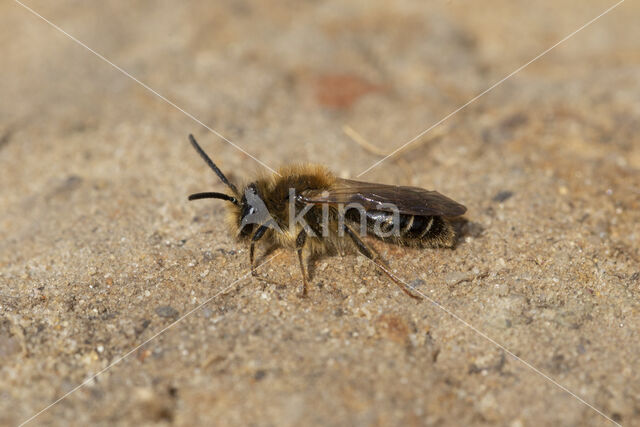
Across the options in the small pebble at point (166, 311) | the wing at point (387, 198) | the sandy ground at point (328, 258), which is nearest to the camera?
the sandy ground at point (328, 258)

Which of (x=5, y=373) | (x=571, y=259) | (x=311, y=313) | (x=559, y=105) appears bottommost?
(x=5, y=373)

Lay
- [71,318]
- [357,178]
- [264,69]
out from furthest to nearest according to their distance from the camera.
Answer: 1. [264,69]
2. [357,178]
3. [71,318]

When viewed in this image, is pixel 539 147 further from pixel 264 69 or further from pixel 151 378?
pixel 151 378

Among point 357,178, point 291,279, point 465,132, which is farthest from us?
point 465,132

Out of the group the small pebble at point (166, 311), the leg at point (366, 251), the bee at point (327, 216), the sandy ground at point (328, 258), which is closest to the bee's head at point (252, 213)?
the bee at point (327, 216)

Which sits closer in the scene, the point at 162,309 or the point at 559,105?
the point at 162,309

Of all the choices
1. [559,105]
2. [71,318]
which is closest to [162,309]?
[71,318]

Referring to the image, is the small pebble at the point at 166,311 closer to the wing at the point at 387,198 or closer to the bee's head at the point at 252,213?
the bee's head at the point at 252,213
